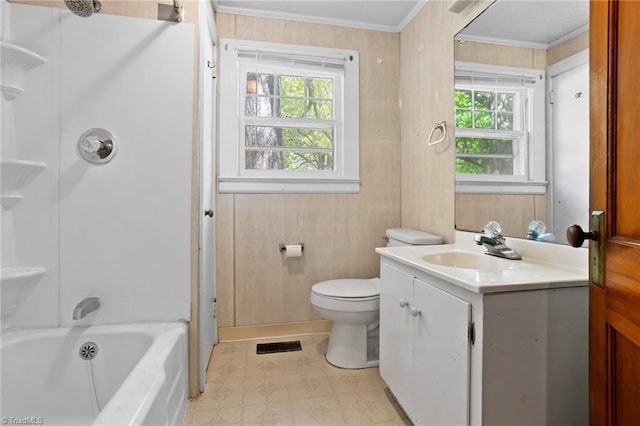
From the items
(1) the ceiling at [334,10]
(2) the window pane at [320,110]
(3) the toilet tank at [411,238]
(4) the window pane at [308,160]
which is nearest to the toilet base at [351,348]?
(3) the toilet tank at [411,238]

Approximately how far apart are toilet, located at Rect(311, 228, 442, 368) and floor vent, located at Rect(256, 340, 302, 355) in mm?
294

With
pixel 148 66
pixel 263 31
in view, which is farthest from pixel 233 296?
pixel 263 31

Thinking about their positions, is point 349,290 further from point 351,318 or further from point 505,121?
point 505,121

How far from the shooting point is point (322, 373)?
1896 millimetres

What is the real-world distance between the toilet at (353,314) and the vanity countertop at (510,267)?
37 centimetres

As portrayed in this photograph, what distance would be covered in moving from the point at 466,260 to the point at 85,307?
71.7 inches

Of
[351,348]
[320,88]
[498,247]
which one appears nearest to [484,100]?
[498,247]

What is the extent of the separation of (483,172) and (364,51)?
4.61ft

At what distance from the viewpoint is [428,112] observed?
212 centimetres

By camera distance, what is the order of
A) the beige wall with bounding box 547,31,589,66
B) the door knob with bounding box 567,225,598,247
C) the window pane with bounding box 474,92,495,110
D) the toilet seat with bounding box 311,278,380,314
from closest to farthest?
1. the door knob with bounding box 567,225,598,247
2. the beige wall with bounding box 547,31,589,66
3. the window pane with bounding box 474,92,495,110
4. the toilet seat with bounding box 311,278,380,314

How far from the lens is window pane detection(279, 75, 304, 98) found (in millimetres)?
2379

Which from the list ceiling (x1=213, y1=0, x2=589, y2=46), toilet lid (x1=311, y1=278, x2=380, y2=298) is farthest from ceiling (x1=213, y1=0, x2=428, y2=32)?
toilet lid (x1=311, y1=278, x2=380, y2=298)

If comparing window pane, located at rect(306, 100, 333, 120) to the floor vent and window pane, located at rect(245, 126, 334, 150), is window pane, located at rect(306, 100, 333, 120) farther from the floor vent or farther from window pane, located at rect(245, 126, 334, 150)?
the floor vent

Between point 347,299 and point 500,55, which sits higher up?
point 500,55
